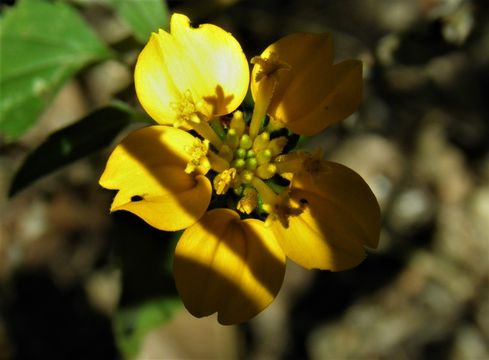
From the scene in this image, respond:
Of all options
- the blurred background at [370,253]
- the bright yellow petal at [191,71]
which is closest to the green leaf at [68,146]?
the bright yellow petal at [191,71]

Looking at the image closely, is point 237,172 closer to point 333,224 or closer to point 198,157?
point 198,157

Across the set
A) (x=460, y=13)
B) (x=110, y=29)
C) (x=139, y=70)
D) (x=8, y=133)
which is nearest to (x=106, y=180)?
(x=139, y=70)

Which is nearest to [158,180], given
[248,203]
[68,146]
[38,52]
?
[248,203]

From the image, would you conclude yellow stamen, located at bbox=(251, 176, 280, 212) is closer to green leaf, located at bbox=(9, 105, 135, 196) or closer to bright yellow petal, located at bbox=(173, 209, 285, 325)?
bright yellow petal, located at bbox=(173, 209, 285, 325)

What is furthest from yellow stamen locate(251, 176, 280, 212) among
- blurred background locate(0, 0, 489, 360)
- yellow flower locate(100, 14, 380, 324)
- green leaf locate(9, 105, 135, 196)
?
blurred background locate(0, 0, 489, 360)

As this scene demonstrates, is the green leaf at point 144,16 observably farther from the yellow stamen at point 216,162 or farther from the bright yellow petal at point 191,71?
the yellow stamen at point 216,162

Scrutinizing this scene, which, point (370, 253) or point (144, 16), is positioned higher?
point (144, 16)

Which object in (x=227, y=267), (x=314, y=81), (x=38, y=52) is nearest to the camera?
(x=227, y=267)
